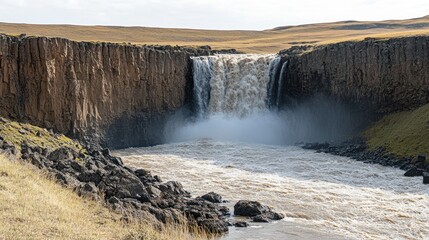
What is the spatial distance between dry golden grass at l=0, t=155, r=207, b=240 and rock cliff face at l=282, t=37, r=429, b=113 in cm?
3275

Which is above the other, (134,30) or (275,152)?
(134,30)

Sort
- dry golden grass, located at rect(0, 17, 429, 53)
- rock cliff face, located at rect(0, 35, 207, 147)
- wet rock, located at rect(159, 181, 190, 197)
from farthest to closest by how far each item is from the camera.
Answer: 1. dry golden grass, located at rect(0, 17, 429, 53)
2. rock cliff face, located at rect(0, 35, 207, 147)
3. wet rock, located at rect(159, 181, 190, 197)

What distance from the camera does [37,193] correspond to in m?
22.0

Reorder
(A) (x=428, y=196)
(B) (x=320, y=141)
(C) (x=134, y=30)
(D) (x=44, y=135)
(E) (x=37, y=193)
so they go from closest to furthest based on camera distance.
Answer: (E) (x=37, y=193) < (A) (x=428, y=196) < (D) (x=44, y=135) < (B) (x=320, y=141) < (C) (x=134, y=30)

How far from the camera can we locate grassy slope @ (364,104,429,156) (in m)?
44.1

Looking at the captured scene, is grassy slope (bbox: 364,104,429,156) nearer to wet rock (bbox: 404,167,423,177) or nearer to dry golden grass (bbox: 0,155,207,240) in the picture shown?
wet rock (bbox: 404,167,423,177)

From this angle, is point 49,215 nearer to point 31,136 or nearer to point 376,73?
point 31,136

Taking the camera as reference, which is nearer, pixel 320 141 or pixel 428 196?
pixel 428 196

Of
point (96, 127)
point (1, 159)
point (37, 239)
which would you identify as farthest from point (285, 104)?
point (37, 239)

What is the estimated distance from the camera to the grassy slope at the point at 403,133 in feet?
145

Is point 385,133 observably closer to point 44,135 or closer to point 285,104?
point 285,104

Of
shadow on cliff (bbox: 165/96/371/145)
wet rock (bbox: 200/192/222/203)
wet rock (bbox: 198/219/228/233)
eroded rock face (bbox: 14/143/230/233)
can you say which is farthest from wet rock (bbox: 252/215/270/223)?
shadow on cliff (bbox: 165/96/371/145)

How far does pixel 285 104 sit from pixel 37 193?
131 ft

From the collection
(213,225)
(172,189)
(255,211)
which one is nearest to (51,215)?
(213,225)
